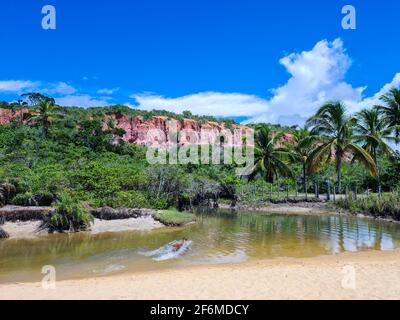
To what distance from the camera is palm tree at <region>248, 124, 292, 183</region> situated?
124 feet

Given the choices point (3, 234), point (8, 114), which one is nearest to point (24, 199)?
point (3, 234)

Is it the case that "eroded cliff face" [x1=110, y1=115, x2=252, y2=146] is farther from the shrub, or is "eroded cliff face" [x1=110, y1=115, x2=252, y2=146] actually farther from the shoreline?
the shrub

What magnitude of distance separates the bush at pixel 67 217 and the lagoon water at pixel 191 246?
741 mm

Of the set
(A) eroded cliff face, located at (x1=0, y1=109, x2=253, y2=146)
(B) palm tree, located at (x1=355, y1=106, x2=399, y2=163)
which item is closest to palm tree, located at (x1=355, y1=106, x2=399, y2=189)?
(B) palm tree, located at (x1=355, y1=106, x2=399, y2=163)

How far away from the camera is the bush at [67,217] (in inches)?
751

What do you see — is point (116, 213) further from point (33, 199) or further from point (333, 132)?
point (333, 132)

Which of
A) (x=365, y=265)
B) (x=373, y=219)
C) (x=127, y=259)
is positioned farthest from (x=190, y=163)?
(x=365, y=265)

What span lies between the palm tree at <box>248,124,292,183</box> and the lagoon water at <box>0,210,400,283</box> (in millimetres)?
15136

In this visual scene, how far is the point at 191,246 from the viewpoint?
51.9ft

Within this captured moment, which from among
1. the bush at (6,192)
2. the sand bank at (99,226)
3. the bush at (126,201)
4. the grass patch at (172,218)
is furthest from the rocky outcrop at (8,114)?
the grass patch at (172,218)

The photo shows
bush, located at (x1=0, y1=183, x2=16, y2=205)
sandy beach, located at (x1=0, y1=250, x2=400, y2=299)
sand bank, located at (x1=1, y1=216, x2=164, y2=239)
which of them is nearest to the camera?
sandy beach, located at (x1=0, y1=250, x2=400, y2=299)
